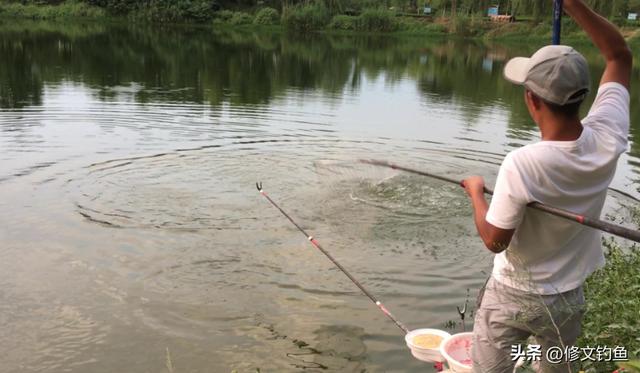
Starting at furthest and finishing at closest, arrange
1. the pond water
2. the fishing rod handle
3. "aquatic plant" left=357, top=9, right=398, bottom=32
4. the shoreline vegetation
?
"aquatic plant" left=357, top=9, right=398, bottom=32
the shoreline vegetation
the pond water
the fishing rod handle

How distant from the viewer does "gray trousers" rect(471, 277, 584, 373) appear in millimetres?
2484

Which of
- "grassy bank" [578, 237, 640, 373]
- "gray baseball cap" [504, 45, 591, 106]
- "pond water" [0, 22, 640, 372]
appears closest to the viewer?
"gray baseball cap" [504, 45, 591, 106]

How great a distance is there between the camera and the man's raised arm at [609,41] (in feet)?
8.77

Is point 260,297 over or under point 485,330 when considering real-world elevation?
under

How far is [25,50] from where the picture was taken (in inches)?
1069

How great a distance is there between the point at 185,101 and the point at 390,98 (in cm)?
640

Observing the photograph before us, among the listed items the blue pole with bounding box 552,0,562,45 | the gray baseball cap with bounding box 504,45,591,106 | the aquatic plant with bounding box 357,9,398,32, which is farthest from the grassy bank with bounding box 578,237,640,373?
the aquatic plant with bounding box 357,9,398,32

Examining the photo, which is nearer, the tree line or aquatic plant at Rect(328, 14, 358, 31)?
the tree line

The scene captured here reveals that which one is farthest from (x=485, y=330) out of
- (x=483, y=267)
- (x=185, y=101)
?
(x=185, y=101)

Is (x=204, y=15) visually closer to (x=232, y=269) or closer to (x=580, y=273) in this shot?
(x=232, y=269)

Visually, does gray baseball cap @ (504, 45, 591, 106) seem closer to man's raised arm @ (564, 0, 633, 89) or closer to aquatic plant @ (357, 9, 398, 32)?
man's raised arm @ (564, 0, 633, 89)

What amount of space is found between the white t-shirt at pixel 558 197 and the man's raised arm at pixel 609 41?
0.08m

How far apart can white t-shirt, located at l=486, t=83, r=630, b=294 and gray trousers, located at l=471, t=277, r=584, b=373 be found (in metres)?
0.06

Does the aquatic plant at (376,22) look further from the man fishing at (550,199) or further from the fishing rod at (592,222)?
the fishing rod at (592,222)
